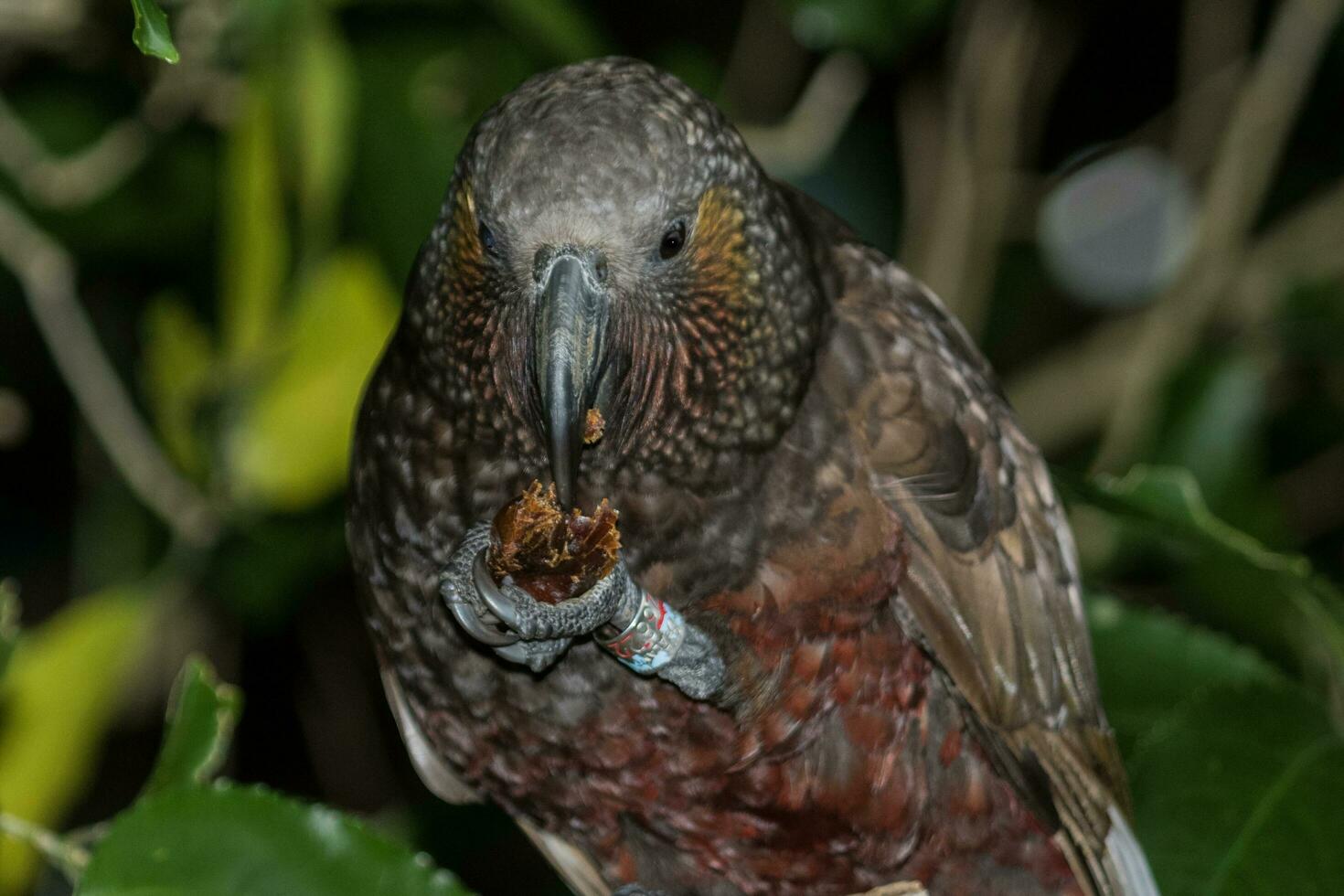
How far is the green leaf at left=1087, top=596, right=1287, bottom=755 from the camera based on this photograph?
1918 mm

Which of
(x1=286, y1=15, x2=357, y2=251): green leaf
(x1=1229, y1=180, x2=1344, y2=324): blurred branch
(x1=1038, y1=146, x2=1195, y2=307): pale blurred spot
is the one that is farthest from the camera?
(x1=1038, y1=146, x2=1195, y2=307): pale blurred spot

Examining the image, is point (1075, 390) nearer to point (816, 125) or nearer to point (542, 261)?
point (816, 125)

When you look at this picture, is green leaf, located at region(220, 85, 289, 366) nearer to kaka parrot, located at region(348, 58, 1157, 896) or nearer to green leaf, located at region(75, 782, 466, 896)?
kaka parrot, located at region(348, 58, 1157, 896)

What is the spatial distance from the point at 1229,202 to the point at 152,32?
2.72m

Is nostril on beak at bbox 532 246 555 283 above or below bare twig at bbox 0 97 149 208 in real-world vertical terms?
above

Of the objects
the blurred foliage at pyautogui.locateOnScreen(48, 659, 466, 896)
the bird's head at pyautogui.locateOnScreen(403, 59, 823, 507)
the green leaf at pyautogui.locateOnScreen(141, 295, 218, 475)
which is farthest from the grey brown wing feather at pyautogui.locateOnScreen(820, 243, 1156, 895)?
the green leaf at pyautogui.locateOnScreen(141, 295, 218, 475)

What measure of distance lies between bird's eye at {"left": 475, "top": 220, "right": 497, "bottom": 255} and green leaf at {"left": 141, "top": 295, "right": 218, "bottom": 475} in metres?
1.18

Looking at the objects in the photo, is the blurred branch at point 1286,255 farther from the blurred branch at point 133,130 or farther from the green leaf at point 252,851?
the green leaf at point 252,851

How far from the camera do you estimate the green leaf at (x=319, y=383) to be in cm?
235

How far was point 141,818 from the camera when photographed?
1451 millimetres

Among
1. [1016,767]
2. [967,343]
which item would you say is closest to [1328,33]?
[967,343]

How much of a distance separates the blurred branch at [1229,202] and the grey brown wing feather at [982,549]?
124cm

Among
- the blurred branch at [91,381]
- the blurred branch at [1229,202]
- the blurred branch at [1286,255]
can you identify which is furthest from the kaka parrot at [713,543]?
the blurred branch at [1286,255]

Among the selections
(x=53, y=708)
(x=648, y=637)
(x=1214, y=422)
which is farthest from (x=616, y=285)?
(x=1214, y=422)
